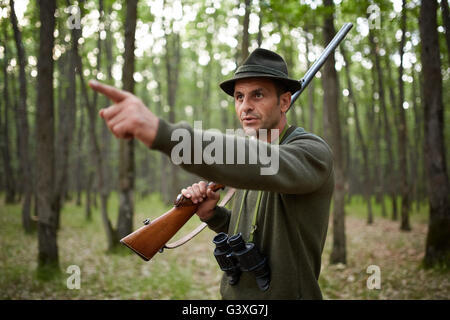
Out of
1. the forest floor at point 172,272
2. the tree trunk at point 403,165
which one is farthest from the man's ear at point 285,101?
the tree trunk at point 403,165

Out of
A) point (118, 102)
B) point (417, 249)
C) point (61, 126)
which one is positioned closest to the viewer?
point (118, 102)

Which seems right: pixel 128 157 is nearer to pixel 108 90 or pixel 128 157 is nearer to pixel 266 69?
pixel 266 69

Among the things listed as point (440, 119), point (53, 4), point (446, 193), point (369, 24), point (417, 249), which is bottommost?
point (417, 249)

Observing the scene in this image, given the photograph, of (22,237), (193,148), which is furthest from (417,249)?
(22,237)

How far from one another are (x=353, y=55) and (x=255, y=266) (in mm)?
23284

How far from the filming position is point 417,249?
35.9ft

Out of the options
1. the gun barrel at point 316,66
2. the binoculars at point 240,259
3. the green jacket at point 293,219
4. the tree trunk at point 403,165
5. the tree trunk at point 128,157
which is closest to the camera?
the green jacket at point 293,219

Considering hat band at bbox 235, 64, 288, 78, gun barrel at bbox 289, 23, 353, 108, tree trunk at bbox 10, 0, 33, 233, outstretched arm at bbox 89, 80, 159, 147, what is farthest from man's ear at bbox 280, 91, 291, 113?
tree trunk at bbox 10, 0, 33, 233

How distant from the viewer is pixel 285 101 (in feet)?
7.55

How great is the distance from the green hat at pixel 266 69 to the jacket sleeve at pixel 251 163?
569mm

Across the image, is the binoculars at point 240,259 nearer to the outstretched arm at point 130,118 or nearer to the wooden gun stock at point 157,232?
the wooden gun stock at point 157,232

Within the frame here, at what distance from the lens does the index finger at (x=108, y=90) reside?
127 centimetres

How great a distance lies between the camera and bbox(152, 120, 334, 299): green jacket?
1.67 meters

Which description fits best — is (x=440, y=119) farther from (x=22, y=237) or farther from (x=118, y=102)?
(x=22, y=237)
